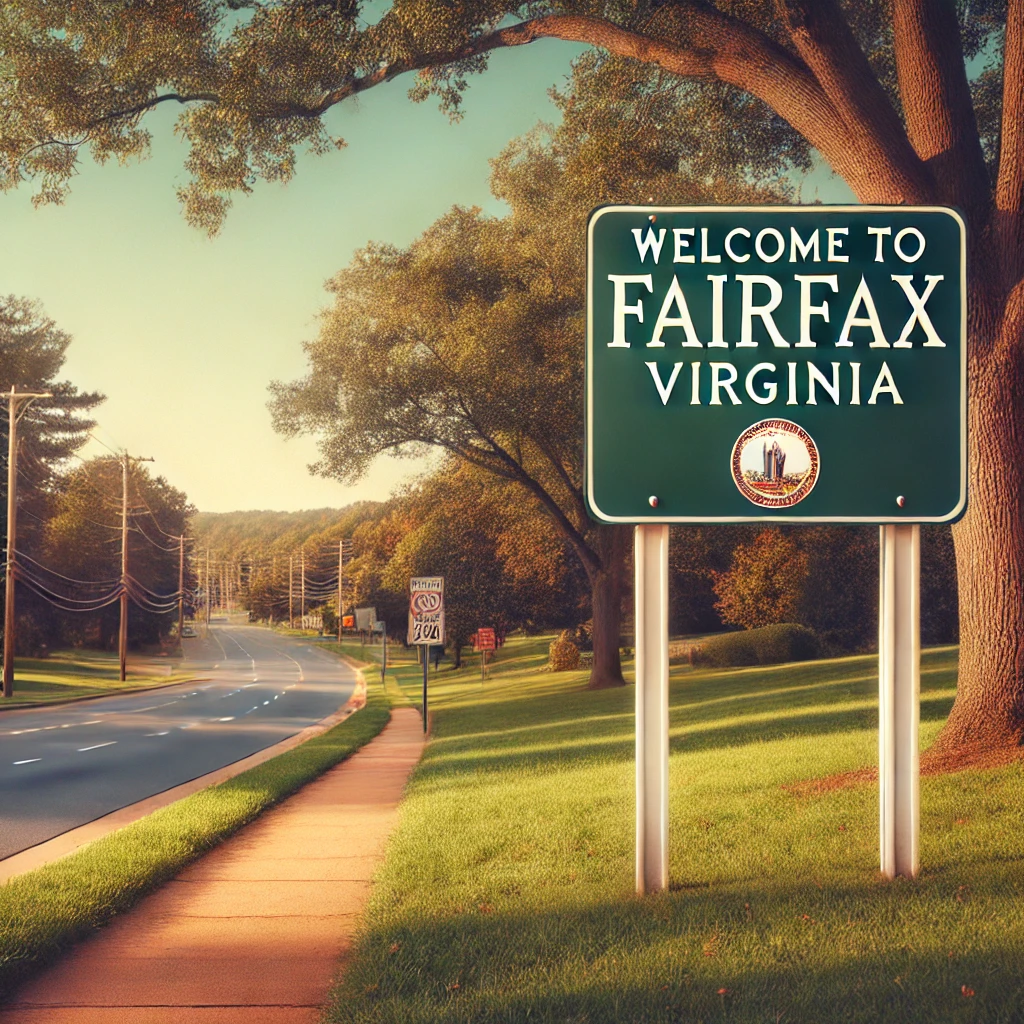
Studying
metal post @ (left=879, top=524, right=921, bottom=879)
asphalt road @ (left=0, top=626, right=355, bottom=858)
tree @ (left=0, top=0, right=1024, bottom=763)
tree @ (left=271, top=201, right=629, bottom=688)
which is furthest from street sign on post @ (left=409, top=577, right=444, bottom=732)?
metal post @ (left=879, top=524, right=921, bottom=879)

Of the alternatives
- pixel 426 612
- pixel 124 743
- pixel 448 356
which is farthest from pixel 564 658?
pixel 124 743

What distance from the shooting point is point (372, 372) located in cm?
2783

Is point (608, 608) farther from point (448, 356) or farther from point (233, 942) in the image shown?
point (233, 942)

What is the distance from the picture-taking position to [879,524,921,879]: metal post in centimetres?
657

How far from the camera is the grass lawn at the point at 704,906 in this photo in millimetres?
4727

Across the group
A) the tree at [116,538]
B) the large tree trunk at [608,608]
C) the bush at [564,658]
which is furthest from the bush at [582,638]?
the tree at [116,538]

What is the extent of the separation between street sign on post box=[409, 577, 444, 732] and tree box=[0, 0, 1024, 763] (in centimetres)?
971

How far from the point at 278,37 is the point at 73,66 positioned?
96.2 inches

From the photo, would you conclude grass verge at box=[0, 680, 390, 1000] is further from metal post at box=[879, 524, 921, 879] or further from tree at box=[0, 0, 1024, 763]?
tree at box=[0, 0, 1024, 763]

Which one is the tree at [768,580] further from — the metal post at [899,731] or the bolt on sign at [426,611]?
the metal post at [899,731]

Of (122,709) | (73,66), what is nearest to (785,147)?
(73,66)

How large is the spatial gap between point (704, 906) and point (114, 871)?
171 inches

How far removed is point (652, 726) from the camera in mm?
6613

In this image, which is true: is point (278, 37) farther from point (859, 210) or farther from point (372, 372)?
point (372, 372)
